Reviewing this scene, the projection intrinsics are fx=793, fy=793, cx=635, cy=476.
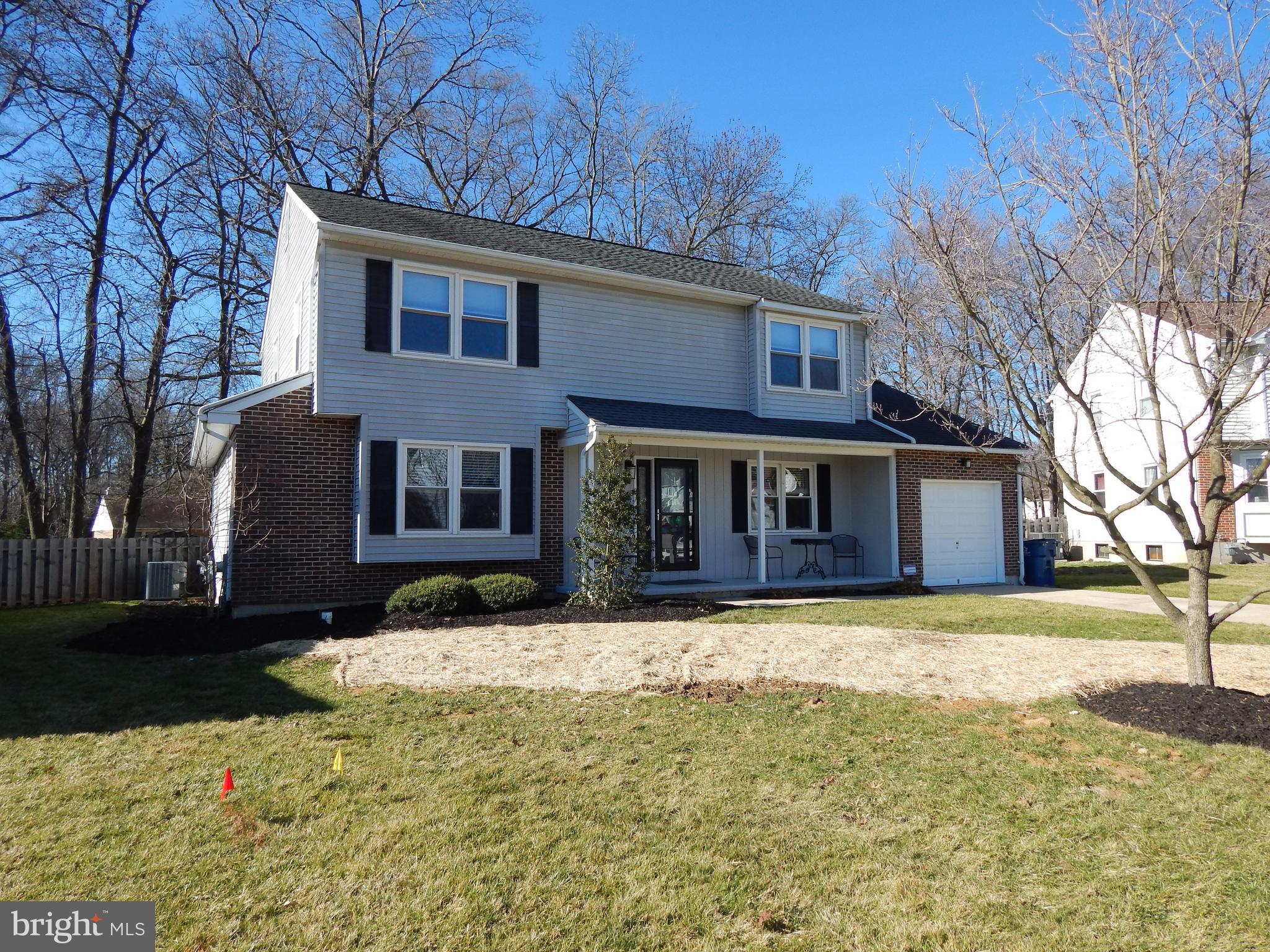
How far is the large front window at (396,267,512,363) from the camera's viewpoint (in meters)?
11.8

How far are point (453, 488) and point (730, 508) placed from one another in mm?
5236

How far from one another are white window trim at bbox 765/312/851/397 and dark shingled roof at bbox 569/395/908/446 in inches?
24.1

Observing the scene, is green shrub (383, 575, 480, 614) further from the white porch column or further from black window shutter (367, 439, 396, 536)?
the white porch column

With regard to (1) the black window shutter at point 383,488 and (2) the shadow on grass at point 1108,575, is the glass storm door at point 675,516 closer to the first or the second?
(1) the black window shutter at point 383,488

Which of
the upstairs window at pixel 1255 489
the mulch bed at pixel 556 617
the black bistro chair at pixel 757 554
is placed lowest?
the mulch bed at pixel 556 617

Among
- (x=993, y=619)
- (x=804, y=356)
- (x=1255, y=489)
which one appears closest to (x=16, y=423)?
(x=804, y=356)

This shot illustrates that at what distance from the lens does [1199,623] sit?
5969 mm

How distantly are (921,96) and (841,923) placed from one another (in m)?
6.53

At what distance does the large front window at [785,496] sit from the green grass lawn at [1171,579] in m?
5.29

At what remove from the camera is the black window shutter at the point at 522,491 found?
40.2 ft

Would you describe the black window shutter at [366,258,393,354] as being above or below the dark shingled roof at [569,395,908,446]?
above

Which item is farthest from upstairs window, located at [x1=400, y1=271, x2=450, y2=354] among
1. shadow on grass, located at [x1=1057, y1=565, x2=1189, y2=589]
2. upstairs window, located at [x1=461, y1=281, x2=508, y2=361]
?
shadow on grass, located at [x1=1057, y1=565, x2=1189, y2=589]

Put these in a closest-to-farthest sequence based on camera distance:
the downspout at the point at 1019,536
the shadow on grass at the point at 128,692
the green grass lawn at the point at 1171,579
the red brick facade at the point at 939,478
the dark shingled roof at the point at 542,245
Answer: the shadow on grass at the point at 128,692
the dark shingled roof at the point at 542,245
the green grass lawn at the point at 1171,579
the red brick facade at the point at 939,478
the downspout at the point at 1019,536

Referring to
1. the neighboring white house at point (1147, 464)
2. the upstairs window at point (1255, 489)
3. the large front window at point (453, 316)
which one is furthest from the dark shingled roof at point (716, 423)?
the upstairs window at point (1255, 489)
